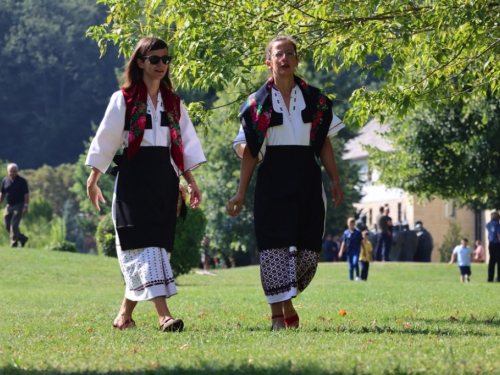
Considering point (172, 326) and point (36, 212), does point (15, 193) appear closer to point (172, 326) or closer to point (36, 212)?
point (172, 326)

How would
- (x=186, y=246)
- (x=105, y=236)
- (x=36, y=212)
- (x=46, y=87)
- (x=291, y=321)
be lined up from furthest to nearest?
(x=46, y=87), (x=36, y=212), (x=105, y=236), (x=186, y=246), (x=291, y=321)

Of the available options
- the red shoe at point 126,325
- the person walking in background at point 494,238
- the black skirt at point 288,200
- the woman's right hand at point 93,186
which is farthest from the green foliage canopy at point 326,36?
the person walking in background at point 494,238

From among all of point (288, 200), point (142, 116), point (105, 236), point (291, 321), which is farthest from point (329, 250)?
point (142, 116)

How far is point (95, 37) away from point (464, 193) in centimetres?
2289

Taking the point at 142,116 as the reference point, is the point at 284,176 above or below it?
below

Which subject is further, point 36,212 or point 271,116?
point 36,212

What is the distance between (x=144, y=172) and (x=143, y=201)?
22cm

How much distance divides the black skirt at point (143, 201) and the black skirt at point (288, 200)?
28.5 inches

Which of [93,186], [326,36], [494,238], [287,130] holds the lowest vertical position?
[494,238]

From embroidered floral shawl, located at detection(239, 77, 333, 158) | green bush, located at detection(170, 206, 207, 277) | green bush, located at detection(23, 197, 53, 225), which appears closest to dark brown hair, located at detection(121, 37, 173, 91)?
embroidered floral shawl, located at detection(239, 77, 333, 158)

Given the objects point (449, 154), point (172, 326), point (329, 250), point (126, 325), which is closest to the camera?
point (172, 326)

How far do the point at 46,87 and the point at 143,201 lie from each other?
98.0 m

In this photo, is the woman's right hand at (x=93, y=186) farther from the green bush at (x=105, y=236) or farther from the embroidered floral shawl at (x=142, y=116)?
the green bush at (x=105, y=236)

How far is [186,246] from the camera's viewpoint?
2203 centimetres
